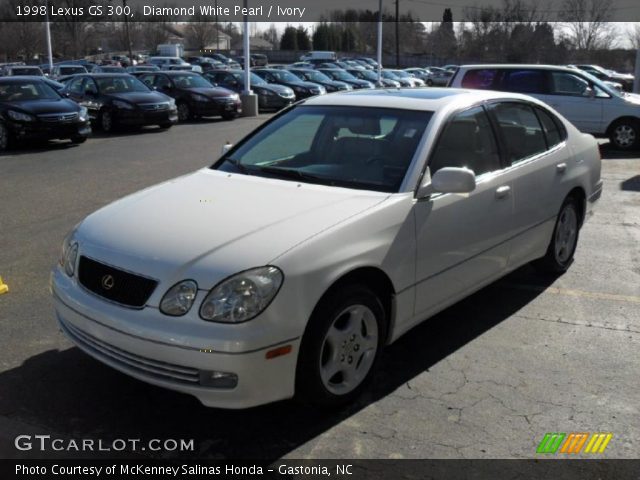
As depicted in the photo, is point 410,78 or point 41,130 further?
point 410,78

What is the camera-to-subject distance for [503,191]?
463cm

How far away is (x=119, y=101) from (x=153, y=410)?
583 inches

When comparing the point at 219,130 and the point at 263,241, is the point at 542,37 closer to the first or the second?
the point at 219,130

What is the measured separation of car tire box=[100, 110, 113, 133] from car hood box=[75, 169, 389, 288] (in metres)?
13.7

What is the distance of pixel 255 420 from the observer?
3.49 m

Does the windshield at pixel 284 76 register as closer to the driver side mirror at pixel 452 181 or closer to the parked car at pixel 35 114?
the parked car at pixel 35 114

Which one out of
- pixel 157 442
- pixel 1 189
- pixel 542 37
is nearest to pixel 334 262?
pixel 157 442

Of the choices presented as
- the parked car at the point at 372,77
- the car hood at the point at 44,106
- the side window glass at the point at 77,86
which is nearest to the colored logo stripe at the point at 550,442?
the car hood at the point at 44,106

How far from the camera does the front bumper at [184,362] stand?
2998mm

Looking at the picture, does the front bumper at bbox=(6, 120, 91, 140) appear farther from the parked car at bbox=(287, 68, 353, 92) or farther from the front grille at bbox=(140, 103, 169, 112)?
the parked car at bbox=(287, 68, 353, 92)

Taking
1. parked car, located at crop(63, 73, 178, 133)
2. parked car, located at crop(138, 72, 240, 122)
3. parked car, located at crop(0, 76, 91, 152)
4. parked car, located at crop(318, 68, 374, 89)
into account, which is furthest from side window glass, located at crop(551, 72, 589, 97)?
parked car, located at crop(318, 68, 374, 89)

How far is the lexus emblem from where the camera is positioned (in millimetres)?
3320

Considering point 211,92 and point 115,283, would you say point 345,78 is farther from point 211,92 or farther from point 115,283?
point 115,283

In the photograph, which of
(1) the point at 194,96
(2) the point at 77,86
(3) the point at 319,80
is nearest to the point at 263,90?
(1) the point at 194,96
